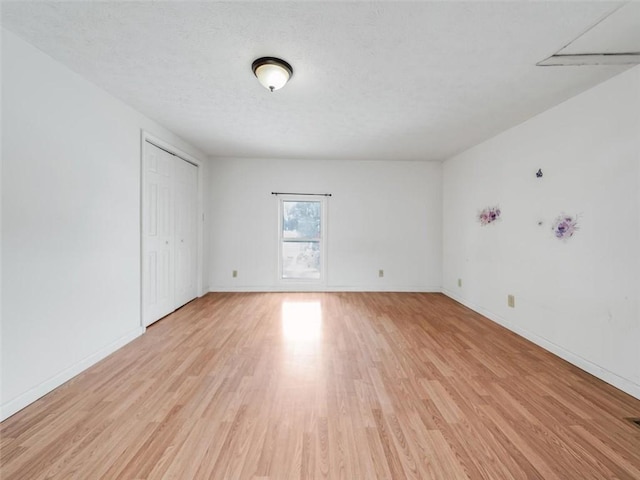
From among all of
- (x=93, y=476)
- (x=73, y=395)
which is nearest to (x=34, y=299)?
(x=73, y=395)

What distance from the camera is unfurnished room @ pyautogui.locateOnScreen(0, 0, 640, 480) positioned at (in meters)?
1.43

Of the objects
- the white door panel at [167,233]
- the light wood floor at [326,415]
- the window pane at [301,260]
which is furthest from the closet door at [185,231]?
the window pane at [301,260]

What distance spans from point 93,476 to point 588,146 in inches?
155

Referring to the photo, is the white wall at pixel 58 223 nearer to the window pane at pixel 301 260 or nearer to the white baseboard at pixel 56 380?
the white baseboard at pixel 56 380

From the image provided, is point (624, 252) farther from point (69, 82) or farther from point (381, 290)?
point (69, 82)

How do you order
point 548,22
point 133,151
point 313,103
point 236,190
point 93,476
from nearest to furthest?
point 93,476 < point 548,22 < point 313,103 < point 133,151 < point 236,190

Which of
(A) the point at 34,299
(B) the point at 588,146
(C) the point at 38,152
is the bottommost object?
(A) the point at 34,299

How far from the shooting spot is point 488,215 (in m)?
3.58

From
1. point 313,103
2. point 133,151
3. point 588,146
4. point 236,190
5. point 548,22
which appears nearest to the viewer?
point 548,22

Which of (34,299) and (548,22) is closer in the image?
(548,22)

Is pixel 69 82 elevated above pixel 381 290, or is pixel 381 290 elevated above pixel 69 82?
pixel 69 82

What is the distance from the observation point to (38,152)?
1793mm

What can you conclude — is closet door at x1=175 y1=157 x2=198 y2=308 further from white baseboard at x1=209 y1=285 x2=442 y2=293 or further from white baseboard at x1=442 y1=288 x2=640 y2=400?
white baseboard at x1=442 y1=288 x2=640 y2=400

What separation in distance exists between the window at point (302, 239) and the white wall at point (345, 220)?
0.50 feet
